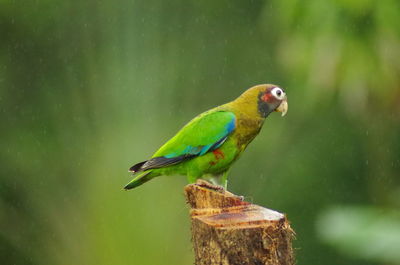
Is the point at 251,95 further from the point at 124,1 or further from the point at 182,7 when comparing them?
the point at 182,7

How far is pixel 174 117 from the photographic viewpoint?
959 cm

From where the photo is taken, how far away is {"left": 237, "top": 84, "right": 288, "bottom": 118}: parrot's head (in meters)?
6.27

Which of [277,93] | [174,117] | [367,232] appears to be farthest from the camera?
[174,117]

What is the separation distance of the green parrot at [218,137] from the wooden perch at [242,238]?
1.61m

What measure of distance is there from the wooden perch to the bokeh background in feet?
9.18

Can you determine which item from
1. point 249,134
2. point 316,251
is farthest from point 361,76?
point 316,251

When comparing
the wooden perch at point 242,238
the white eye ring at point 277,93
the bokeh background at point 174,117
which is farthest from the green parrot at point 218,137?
the wooden perch at point 242,238

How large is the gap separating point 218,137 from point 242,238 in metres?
1.90

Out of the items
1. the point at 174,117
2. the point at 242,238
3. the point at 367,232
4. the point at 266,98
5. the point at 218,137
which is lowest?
the point at 367,232

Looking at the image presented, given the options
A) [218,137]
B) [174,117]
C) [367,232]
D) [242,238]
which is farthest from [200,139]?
[174,117]

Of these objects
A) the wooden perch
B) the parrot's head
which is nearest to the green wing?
the parrot's head

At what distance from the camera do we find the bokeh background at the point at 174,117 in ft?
26.3

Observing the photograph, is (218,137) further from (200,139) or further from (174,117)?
(174,117)

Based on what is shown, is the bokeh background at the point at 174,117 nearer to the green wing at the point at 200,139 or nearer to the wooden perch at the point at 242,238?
the green wing at the point at 200,139
